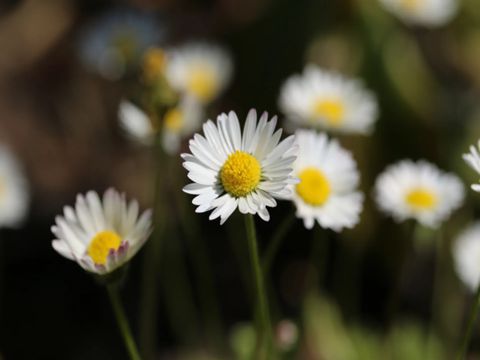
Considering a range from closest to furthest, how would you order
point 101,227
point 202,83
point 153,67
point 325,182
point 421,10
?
1. point 101,227
2. point 325,182
3. point 153,67
4. point 202,83
5. point 421,10

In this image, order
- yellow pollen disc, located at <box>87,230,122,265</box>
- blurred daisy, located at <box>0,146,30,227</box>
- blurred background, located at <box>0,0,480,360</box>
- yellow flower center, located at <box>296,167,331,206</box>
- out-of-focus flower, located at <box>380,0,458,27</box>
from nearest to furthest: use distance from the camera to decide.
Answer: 1. yellow pollen disc, located at <box>87,230,122,265</box>
2. yellow flower center, located at <box>296,167,331,206</box>
3. blurred daisy, located at <box>0,146,30,227</box>
4. blurred background, located at <box>0,0,480,360</box>
5. out-of-focus flower, located at <box>380,0,458,27</box>

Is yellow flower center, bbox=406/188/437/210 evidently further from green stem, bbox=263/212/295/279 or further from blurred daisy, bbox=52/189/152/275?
blurred daisy, bbox=52/189/152/275

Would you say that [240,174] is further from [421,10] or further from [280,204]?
[421,10]

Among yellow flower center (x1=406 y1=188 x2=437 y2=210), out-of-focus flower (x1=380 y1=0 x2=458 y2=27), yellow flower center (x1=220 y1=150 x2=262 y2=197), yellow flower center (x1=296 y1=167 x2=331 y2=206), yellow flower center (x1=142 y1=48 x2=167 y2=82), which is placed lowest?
yellow flower center (x1=406 y1=188 x2=437 y2=210)

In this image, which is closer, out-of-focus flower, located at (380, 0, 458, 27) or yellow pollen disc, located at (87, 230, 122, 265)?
yellow pollen disc, located at (87, 230, 122, 265)

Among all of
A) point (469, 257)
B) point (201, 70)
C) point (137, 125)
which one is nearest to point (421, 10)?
point (201, 70)

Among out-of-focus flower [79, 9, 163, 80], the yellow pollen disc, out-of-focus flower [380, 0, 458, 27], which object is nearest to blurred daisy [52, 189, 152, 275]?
the yellow pollen disc

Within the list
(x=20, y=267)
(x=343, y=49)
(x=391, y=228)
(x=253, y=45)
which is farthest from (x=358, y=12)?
(x=20, y=267)
